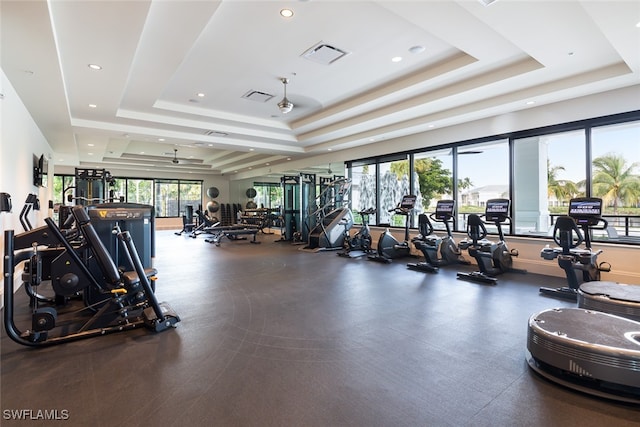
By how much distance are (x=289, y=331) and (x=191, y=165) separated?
13.6 meters

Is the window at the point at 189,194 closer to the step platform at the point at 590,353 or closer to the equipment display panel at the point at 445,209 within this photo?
the equipment display panel at the point at 445,209

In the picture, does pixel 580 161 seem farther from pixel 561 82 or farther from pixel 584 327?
pixel 584 327

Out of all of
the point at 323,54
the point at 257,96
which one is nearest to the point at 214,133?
the point at 257,96

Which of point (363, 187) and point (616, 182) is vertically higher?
point (363, 187)

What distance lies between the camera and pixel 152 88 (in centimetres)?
521

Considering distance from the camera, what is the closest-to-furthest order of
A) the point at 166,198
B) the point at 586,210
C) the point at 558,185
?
the point at 586,210
the point at 558,185
the point at 166,198

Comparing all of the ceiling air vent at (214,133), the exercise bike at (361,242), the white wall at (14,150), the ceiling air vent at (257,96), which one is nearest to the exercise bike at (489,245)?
the exercise bike at (361,242)

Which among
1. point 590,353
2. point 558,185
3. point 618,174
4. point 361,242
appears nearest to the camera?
point 590,353

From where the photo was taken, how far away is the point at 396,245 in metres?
7.48

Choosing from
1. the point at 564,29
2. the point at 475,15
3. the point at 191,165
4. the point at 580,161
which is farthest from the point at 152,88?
the point at 191,165

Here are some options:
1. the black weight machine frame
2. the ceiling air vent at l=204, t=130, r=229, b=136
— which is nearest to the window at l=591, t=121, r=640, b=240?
the black weight machine frame

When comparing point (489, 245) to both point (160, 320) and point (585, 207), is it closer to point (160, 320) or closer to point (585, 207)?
point (585, 207)

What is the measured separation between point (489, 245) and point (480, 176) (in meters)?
2.29

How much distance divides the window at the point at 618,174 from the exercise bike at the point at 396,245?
3.13m
